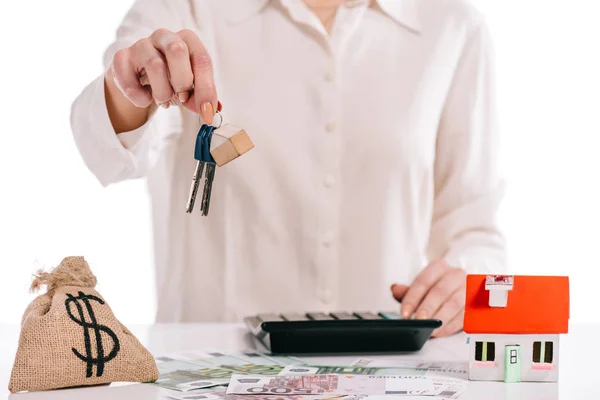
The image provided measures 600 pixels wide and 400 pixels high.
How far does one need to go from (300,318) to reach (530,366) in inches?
11.2

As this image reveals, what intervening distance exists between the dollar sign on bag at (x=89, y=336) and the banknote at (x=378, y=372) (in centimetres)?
18

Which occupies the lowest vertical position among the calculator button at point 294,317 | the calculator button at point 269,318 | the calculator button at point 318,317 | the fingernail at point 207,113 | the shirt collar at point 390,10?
the calculator button at point 269,318

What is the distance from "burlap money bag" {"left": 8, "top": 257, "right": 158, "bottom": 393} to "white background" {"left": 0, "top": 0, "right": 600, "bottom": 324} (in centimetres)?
174

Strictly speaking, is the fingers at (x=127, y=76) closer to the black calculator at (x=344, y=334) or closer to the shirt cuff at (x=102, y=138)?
the shirt cuff at (x=102, y=138)

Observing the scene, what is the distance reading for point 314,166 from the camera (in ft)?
4.72

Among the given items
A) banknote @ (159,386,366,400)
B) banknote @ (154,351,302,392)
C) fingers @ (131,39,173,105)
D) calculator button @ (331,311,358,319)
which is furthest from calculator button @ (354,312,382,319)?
fingers @ (131,39,173,105)

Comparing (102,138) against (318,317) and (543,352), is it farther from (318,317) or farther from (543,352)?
(543,352)

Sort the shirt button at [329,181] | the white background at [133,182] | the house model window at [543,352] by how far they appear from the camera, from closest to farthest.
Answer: the house model window at [543,352], the shirt button at [329,181], the white background at [133,182]

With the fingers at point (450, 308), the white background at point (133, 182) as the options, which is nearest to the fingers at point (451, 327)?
the fingers at point (450, 308)

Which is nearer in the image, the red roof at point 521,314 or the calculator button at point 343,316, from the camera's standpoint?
the red roof at point 521,314

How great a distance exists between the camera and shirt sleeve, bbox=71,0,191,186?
1.18 metres

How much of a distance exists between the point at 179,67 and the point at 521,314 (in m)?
0.45

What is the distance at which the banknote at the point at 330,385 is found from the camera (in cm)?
80

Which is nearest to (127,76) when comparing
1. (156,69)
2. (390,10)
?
(156,69)
